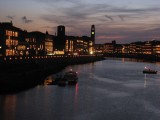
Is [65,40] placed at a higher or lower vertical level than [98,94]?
higher

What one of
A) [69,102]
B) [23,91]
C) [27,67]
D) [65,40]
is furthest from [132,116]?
[65,40]

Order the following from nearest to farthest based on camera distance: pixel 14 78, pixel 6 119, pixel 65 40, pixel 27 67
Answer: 1. pixel 6 119
2. pixel 14 78
3. pixel 27 67
4. pixel 65 40

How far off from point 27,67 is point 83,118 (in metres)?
31.6

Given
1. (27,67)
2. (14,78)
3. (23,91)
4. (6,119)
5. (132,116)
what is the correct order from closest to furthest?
(6,119) < (132,116) < (23,91) < (14,78) < (27,67)

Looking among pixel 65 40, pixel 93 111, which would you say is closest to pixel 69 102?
pixel 93 111

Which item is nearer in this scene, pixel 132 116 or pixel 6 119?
pixel 6 119

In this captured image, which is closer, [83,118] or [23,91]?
[83,118]

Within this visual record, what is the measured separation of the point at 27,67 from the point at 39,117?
3077 cm

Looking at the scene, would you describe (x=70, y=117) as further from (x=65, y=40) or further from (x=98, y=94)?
(x=65, y=40)

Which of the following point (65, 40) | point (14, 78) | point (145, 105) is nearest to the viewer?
point (145, 105)

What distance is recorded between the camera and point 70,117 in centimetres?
3244

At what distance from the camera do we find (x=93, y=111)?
35219 millimetres

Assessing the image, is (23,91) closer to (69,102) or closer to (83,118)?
(69,102)

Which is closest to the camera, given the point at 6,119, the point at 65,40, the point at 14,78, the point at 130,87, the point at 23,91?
the point at 6,119
